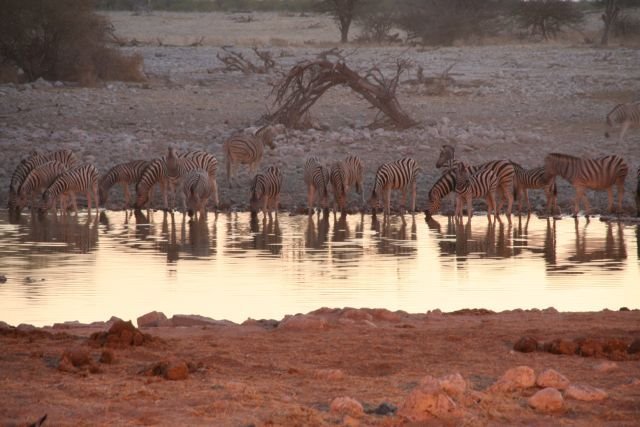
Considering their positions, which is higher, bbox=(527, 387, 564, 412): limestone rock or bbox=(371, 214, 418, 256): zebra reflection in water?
bbox=(371, 214, 418, 256): zebra reflection in water

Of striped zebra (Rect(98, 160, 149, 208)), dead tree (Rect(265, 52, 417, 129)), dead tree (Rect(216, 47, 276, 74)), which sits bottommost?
striped zebra (Rect(98, 160, 149, 208))

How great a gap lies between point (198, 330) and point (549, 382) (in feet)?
9.81

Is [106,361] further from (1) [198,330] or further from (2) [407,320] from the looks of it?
(2) [407,320]

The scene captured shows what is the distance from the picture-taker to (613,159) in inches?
739

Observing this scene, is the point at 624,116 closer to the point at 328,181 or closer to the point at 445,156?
the point at 445,156

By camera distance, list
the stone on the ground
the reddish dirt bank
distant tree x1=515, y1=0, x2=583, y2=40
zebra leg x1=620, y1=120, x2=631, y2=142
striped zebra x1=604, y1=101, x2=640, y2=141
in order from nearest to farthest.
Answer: the reddish dirt bank, the stone on the ground, zebra leg x1=620, y1=120, x2=631, y2=142, striped zebra x1=604, y1=101, x2=640, y2=141, distant tree x1=515, y1=0, x2=583, y2=40

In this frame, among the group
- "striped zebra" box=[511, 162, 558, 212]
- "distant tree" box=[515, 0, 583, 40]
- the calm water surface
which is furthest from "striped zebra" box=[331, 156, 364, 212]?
"distant tree" box=[515, 0, 583, 40]

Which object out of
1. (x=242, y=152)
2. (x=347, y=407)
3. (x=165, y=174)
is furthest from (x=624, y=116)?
(x=347, y=407)

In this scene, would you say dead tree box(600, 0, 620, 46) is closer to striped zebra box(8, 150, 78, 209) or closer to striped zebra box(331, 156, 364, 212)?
striped zebra box(331, 156, 364, 212)

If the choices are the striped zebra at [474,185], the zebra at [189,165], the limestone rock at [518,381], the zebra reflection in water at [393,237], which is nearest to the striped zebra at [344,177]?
the zebra reflection in water at [393,237]

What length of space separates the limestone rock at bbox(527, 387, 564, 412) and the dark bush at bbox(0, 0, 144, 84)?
25701mm

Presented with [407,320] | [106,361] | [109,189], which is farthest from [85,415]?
[109,189]

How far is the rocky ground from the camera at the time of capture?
2223 cm

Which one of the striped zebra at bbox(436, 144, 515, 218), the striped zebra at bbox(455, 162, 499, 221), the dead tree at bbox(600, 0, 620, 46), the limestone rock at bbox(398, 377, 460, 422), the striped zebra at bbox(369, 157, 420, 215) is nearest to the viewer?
the limestone rock at bbox(398, 377, 460, 422)
